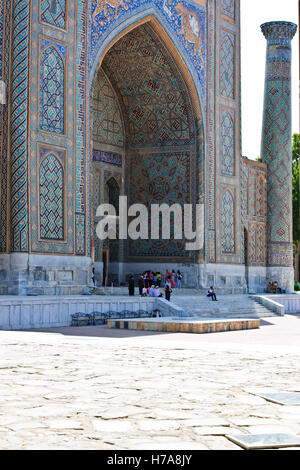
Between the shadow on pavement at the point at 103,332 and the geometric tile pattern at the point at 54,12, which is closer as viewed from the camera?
the shadow on pavement at the point at 103,332

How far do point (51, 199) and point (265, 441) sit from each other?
9.88 meters

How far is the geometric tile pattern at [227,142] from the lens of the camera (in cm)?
1725

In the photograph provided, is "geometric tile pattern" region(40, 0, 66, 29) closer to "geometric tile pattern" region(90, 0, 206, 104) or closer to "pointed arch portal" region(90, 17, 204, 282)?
"geometric tile pattern" region(90, 0, 206, 104)

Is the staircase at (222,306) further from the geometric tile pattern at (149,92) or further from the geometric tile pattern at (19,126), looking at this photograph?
the geometric tile pattern at (149,92)

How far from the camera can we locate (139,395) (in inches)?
147

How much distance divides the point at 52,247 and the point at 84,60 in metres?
3.65

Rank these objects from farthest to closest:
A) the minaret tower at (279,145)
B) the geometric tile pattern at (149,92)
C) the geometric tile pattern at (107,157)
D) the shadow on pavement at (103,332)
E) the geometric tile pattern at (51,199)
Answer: the minaret tower at (279,145) → the geometric tile pattern at (107,157) → the geometric tile pattern at (149,92) → the geometric tile pattern at (51,199) → the shadow on pavement at (103,332)

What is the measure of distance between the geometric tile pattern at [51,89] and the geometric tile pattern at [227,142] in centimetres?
A: 568

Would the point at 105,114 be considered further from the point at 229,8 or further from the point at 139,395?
the point at 139,395

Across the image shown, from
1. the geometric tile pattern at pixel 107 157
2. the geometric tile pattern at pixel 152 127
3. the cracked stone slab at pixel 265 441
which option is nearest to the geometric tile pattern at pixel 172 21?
the geometric tile pattern at pixel 152 127

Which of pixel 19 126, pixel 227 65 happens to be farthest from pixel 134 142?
pixel 19 126

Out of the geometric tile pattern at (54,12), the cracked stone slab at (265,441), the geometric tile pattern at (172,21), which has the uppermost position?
the geometric tile pattern at (172,21)
